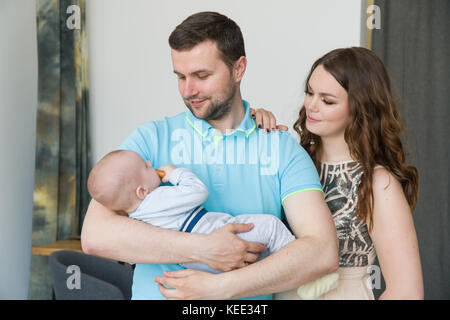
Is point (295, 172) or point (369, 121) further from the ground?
point (369, 121)

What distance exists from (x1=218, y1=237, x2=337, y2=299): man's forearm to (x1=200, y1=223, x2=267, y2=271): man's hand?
2 cm

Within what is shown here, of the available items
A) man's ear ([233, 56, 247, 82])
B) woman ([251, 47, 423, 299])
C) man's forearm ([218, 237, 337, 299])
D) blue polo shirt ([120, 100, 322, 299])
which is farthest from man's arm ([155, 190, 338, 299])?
man's ear ([233, 56, 247, 82])

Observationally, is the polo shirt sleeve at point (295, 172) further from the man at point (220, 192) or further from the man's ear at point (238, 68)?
the man's ear at point (238, 68)

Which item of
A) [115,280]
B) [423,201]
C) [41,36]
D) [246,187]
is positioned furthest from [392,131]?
[41,36]

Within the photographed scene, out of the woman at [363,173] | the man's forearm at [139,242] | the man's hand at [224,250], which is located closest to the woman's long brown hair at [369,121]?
the woman at [363,173]

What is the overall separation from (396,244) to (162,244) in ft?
2.32

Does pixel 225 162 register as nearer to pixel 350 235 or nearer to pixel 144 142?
pixel 144 142

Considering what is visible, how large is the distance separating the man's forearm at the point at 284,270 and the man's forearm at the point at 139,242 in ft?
0.35

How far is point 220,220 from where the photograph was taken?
1.10m

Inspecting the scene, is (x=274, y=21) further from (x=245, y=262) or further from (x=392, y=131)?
(x=245, y=262)

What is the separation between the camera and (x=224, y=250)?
0.99 m

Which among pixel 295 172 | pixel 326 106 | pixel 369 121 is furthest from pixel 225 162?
pixel 369 121

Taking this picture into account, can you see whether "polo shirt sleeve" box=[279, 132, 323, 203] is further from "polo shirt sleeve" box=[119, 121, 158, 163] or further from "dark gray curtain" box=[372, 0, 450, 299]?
"dark gray curtain" box=[372, 0, 450, 299]

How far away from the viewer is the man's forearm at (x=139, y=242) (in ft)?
3.26
